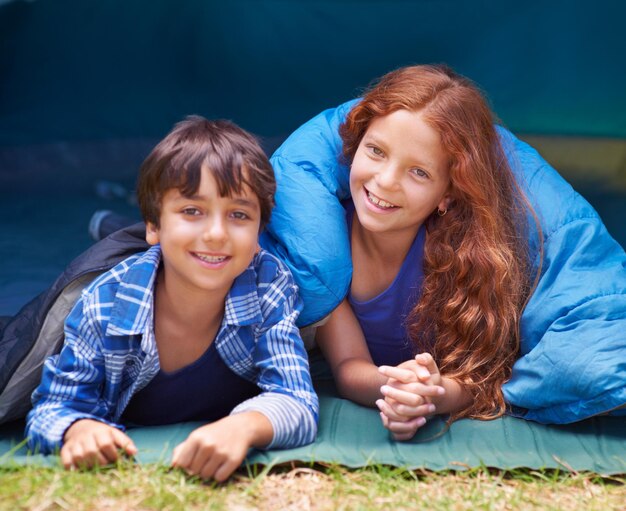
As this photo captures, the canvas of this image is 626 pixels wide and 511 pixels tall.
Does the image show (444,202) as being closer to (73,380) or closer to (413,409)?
(413,409)

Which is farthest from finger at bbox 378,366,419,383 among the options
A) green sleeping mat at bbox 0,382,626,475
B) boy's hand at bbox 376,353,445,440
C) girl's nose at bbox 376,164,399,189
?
girl's nose at bbox 376,164,399,189

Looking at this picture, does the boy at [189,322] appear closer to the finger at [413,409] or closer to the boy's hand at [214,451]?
the boy's hand at [214,451]

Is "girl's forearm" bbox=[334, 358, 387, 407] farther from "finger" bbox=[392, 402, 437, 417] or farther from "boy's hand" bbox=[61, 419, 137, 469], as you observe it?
"boy's hand" bbox=[61, 419, 137, 469]

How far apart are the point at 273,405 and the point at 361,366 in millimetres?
337

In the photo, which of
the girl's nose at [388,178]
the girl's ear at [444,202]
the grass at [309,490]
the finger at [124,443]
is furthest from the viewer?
the girl's ear at [444,202]

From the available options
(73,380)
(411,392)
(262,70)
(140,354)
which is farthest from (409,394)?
(262,70)

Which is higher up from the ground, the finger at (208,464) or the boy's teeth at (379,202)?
the boy's teeth at (379,202)

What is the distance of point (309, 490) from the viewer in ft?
4.64

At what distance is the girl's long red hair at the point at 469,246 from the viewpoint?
174 centimetres

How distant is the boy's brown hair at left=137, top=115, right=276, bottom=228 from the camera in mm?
1514

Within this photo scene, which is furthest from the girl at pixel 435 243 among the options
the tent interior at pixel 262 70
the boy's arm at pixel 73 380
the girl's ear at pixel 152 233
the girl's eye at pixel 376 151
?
the tent interior at pixel 262 70

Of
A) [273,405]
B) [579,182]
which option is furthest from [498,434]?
[579,182]

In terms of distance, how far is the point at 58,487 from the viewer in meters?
1.33

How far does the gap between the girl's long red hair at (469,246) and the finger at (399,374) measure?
0.70 ft
